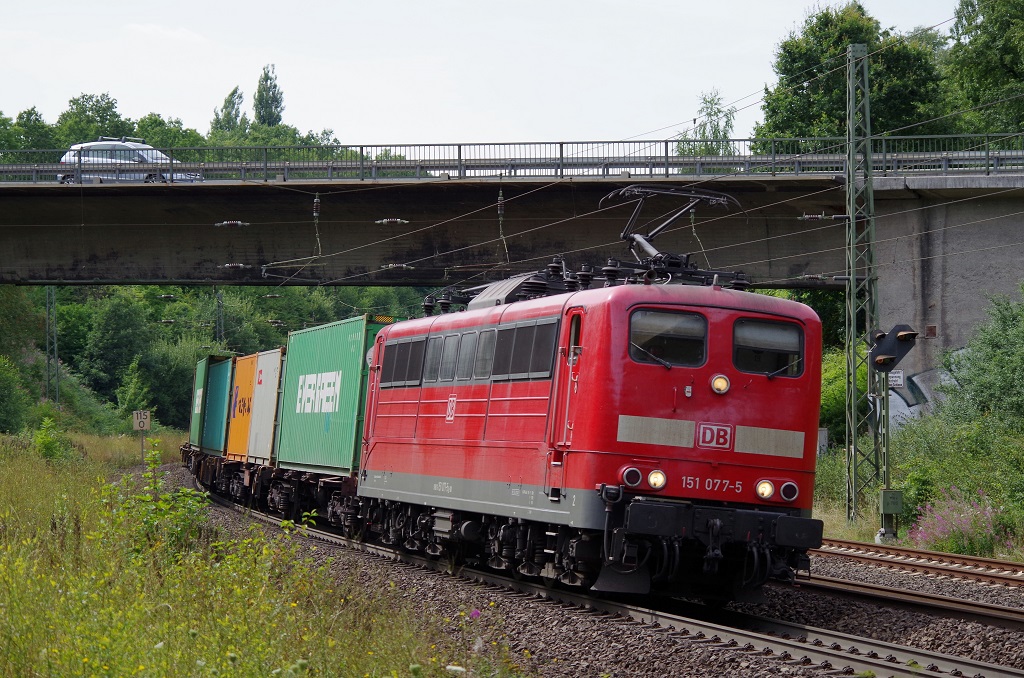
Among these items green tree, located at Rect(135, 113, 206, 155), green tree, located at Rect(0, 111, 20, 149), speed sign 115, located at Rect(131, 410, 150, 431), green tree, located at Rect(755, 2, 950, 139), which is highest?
green tree, located at Rect(135, 113, 206, 155)

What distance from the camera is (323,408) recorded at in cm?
2020

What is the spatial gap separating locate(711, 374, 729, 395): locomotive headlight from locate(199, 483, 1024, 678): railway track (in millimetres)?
2096

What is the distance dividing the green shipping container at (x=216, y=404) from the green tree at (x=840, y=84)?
26369mm

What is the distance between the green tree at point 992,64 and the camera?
4619 cm

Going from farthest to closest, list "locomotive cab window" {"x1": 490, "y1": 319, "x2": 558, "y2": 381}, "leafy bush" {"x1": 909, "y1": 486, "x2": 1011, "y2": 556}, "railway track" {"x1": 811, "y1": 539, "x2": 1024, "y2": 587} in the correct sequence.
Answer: "leafy bush" {"x1": 909, "y1": 486, "x2": 1011, "y2": 556}
"railway track" {"x1": 811, "y1": 539, "x2": 1024, "y2": 587}
"locomotive cab window" {"x1": 490, "y1": 319, "x2": 558, "y2": 381}

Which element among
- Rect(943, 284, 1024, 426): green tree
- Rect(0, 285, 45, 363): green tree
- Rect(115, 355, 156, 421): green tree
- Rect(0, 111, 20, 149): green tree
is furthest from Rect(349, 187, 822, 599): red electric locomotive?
Rect(0, 111, 20, 149): green tree

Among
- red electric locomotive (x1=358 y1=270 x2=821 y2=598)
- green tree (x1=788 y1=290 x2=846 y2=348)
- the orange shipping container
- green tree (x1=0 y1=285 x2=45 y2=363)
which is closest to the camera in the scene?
red electric locomotive (x1=358 y1=270 x2=821 y2=598)

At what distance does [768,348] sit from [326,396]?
10183 mm

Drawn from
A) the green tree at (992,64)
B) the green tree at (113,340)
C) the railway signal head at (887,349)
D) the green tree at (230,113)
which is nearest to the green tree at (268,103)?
the green tree at (230,113)

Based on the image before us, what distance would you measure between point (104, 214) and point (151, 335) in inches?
1597

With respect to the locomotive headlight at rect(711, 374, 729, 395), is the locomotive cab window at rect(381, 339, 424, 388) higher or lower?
higher

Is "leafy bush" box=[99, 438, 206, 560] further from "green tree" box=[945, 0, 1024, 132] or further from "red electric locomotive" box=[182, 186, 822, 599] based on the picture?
"green tree" box=[945, 0, 1024, 132]

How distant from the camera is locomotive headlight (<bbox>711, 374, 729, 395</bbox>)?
444 inches

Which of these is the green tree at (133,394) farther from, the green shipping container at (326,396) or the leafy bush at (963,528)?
the leafy bush at (963,528)
